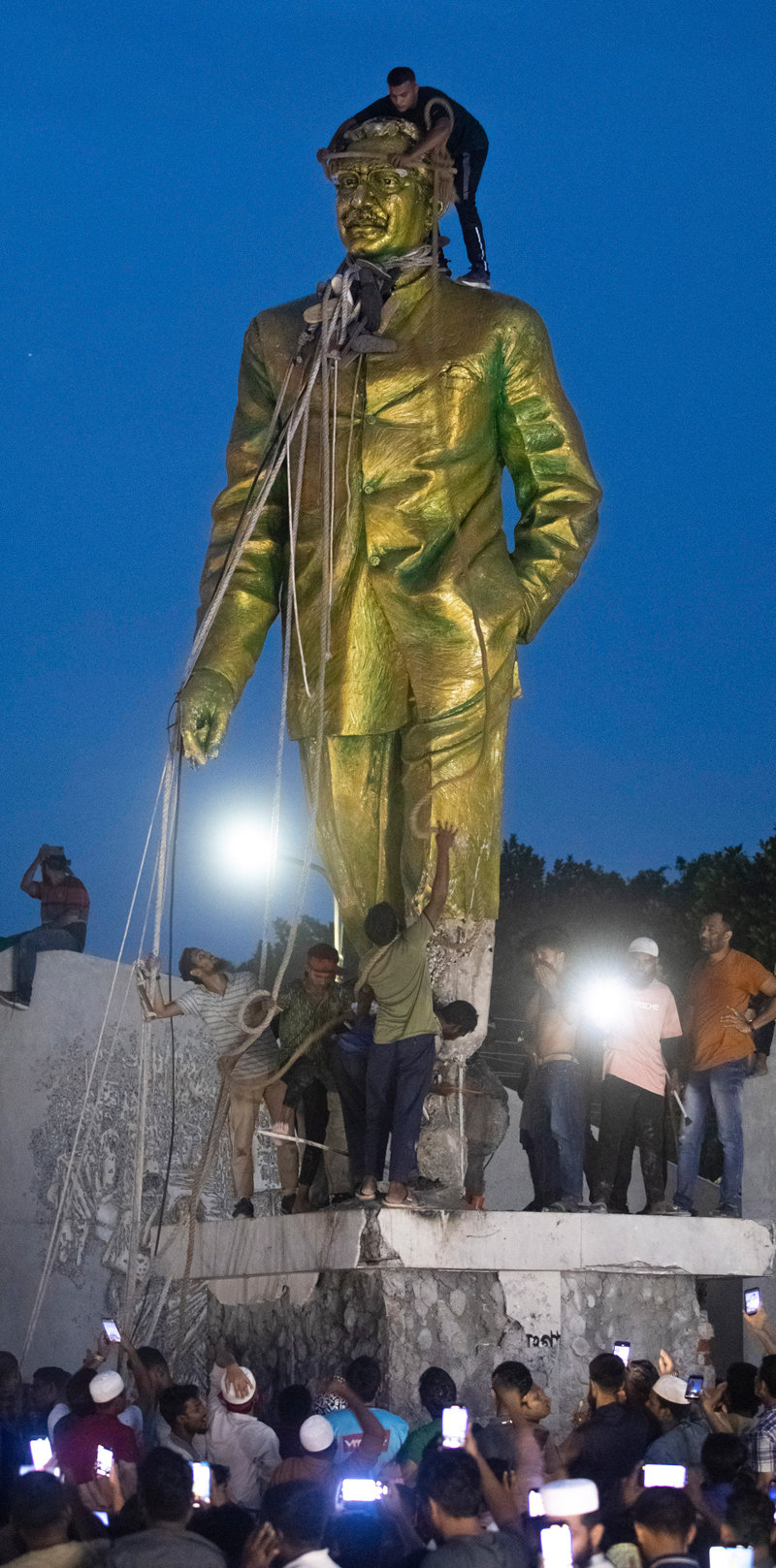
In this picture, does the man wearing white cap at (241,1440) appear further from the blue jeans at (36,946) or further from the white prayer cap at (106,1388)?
the blue jeans at (36,946)

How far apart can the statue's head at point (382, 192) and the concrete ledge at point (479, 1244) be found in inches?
137

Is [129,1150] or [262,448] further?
[129,1150]

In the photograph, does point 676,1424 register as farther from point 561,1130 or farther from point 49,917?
point 49,917

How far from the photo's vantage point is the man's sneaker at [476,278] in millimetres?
7273

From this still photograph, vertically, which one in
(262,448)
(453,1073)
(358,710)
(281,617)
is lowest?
(453,1073)

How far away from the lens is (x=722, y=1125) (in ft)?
24.8

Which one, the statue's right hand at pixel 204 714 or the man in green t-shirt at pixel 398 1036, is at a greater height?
the statue's right hand at pixel 204 714

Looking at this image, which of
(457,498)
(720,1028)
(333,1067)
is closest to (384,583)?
(457,498)

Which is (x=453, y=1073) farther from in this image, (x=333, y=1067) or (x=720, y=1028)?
(x=720, y=1028)

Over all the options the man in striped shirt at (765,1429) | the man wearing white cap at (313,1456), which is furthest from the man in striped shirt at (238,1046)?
the man in striped shirt at (765,1429)

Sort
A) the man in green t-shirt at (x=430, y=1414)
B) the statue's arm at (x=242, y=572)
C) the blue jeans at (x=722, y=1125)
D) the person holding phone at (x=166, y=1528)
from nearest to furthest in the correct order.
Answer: the person holding phone at (x=166, y=1528), the man in green t-shirt at (x=430, y=1414), the statue's arm at (x=242, y=572), the blue jeans at (x=722, y=1125)

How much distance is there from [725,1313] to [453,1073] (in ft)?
20.3

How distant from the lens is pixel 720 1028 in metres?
7.64

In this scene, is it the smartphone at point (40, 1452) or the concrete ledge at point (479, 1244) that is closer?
the smartphone at point (40, 1452)
